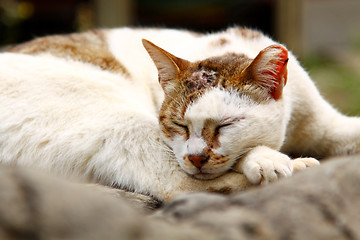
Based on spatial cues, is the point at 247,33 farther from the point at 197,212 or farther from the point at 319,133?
the point at 197,212

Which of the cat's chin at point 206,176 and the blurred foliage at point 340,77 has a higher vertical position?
the cat's chin at point 206,176

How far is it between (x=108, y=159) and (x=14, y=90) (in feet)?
2.42

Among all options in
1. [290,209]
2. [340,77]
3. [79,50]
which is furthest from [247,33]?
[340,77]

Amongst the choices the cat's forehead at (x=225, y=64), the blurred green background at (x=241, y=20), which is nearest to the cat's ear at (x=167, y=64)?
the cat's forehead at (x=225, y=64)

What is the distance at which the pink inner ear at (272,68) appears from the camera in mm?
2240

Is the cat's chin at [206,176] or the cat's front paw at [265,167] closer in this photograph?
the cat's front paw at [265,167]

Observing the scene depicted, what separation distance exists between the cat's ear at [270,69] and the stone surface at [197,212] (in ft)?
2.60

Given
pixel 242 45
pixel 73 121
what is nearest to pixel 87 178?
pixel 73 121

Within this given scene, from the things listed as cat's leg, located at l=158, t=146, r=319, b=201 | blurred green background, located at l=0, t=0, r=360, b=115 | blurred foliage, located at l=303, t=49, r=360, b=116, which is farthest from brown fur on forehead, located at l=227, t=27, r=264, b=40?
blurred green background, located at l=0, t=0, r=360, b=115

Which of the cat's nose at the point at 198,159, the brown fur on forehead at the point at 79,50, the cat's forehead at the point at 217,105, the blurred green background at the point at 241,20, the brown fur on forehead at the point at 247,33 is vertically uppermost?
the brown fur on forehead at the point at 247,33

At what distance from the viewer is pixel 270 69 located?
2285 mm

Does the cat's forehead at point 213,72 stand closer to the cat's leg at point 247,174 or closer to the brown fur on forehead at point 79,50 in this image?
the cat's leg at point 247,174

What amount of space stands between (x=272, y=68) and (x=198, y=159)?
2.10 feet

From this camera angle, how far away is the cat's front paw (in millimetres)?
2053
